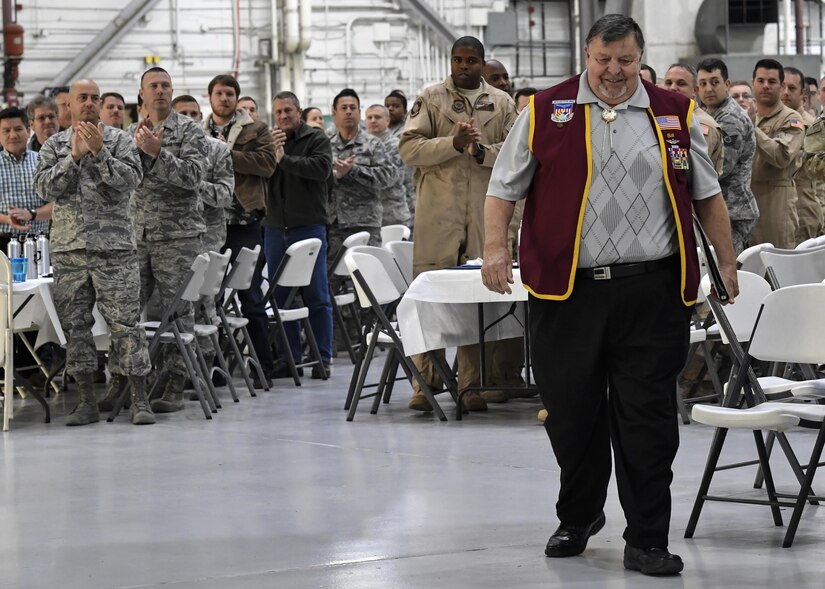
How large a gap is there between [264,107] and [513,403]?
33.3ft

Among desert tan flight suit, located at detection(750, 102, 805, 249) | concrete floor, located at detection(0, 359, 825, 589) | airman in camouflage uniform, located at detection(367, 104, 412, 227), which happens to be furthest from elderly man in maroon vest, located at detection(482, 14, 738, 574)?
airman in camouflage uniform, located at detection(367, 104, 412, 227)

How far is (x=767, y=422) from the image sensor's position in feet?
13.1

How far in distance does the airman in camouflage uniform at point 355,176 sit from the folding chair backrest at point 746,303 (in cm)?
467

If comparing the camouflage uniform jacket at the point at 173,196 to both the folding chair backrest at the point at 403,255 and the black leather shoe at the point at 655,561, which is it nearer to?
the folding chair backrest at the point at 403,255

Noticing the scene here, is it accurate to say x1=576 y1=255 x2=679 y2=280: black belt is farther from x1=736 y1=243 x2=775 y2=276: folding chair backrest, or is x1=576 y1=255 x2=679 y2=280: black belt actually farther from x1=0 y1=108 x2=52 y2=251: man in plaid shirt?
x1=0 y1=108 x2=52 y2=251: man in plaid shirt

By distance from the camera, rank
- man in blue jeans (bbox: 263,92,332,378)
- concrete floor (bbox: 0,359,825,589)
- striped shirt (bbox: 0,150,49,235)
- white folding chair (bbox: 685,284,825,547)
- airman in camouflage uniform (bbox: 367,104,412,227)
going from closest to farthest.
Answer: concrete floor (bbox: 0,359,825,589) < white folding chair (bbox: 685,284,825,547) < striped shirt (bbox: 0,150,49,235) < man in blue jeans (bbox: 263,92,332,378) < airman in camouflage uniform (bbox: 367,104,412,227)

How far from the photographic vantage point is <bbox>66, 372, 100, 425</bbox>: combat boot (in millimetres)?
6906

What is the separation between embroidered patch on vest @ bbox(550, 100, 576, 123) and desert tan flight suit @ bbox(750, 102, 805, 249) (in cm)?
464

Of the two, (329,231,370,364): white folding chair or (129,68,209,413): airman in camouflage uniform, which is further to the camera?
(329,231,370,364): white folding chair

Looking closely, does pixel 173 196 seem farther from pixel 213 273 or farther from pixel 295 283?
pixel 295 283

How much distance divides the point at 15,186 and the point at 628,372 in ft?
18.1

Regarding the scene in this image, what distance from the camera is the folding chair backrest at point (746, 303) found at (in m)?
5.01

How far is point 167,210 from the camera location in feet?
23.7

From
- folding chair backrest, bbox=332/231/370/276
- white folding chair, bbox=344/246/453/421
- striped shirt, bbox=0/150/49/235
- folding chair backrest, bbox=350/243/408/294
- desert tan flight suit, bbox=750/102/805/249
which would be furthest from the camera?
folding chair backrest, bbox=332/231/370/276
